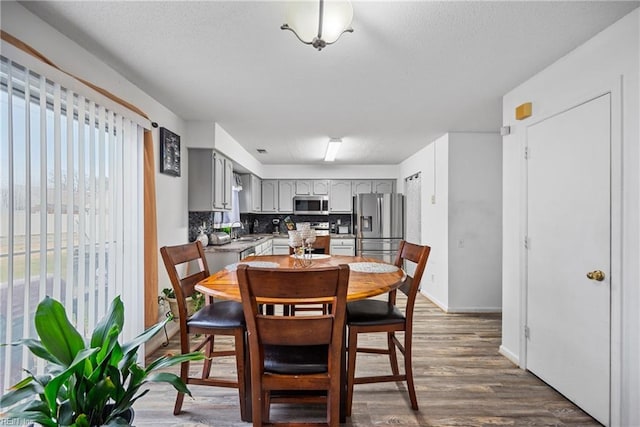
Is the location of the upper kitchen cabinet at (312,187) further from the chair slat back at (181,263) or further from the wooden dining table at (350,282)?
the chair slat back at (181,263)

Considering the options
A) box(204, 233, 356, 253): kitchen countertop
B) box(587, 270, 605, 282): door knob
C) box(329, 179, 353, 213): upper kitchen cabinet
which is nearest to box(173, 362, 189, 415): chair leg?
box(204, 233, 356, 253): kitchen countertop

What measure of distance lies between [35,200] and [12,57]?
675 millimetres

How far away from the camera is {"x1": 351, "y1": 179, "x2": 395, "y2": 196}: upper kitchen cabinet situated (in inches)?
266

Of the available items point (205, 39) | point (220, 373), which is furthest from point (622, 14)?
point (220, 373)

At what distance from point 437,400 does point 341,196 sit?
4.87m

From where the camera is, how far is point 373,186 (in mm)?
6770

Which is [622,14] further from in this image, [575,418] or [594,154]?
[575,418]

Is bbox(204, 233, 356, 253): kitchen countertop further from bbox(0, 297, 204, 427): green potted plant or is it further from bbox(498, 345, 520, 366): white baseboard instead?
bbox(498, 345, 520, 366): white baseboard

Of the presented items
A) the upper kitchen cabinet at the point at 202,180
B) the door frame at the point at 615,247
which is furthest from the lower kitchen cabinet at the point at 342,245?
the door frame at the point at 615,247

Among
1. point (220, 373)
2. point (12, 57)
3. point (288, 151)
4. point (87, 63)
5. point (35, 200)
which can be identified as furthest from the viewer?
point (288, 151)

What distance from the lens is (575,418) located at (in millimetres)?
2012

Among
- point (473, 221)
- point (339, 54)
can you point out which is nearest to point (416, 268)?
point (339, 54)

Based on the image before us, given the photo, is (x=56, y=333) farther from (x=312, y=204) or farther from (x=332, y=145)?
(x=312, y=204)

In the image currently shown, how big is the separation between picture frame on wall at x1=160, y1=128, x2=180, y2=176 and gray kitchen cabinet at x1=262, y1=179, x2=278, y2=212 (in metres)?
3.28
